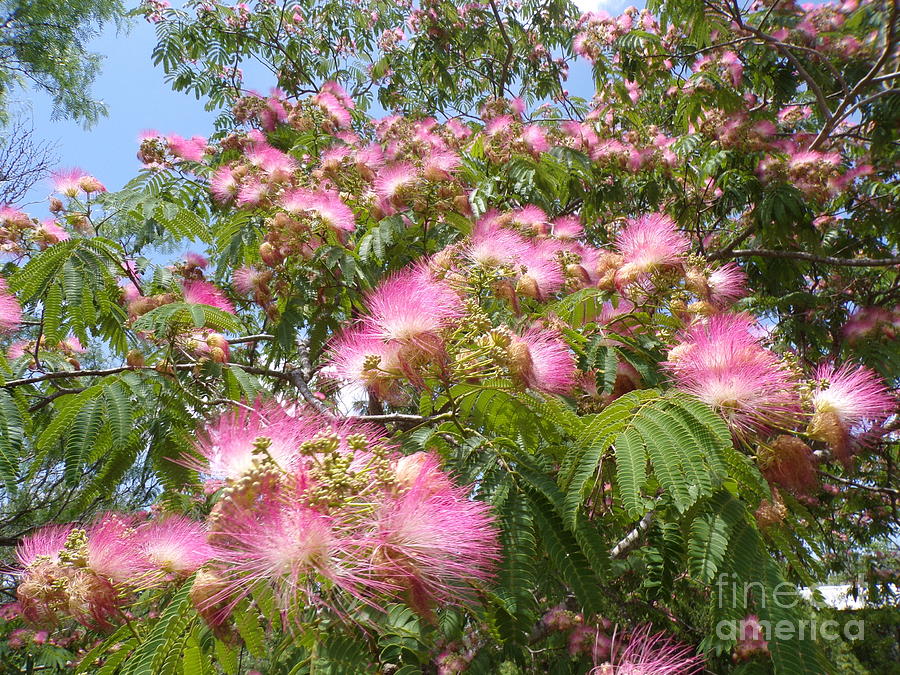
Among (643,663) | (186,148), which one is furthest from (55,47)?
(643,663)

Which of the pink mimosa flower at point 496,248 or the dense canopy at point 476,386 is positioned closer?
the dense canopy at point 476,386

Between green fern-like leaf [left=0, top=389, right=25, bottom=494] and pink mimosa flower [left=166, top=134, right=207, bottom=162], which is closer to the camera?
green fern-like leaf [left=0, top=389, right=25, bottom=494]

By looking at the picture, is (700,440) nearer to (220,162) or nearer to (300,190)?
(300,190)

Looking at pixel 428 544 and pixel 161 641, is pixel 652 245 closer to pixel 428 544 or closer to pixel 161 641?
pixel 428 544

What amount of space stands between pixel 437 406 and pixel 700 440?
1103 mm

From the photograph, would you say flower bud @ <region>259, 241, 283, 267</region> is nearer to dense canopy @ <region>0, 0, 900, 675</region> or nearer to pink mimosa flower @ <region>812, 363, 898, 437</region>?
dense canopy @ <region>0, 0, 900, 675</region>

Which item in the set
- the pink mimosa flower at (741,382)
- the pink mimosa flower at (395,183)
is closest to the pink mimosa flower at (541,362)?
the pink mimosa flower at (741,382)

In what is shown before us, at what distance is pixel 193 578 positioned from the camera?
1550 millimetres

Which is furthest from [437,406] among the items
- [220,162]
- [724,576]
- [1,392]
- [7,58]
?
[7,58]

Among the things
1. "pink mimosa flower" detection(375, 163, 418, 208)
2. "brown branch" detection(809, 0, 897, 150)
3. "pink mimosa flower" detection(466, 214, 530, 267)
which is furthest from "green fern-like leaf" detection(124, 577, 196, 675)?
"brown branch" detection(809, 0, 897, 150)

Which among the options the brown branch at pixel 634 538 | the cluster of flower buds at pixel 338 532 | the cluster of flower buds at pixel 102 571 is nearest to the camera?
the cluster of flower buds at pixel 338 532

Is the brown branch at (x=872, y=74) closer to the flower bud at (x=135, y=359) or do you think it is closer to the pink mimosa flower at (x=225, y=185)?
the pink mimosa flower at (x=225, y=185)

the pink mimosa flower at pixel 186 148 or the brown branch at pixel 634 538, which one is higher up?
the pink mimosa flower at pixel 186 148

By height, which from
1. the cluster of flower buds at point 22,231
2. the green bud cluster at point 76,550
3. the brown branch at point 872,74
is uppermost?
the brown branch at point 872,74
